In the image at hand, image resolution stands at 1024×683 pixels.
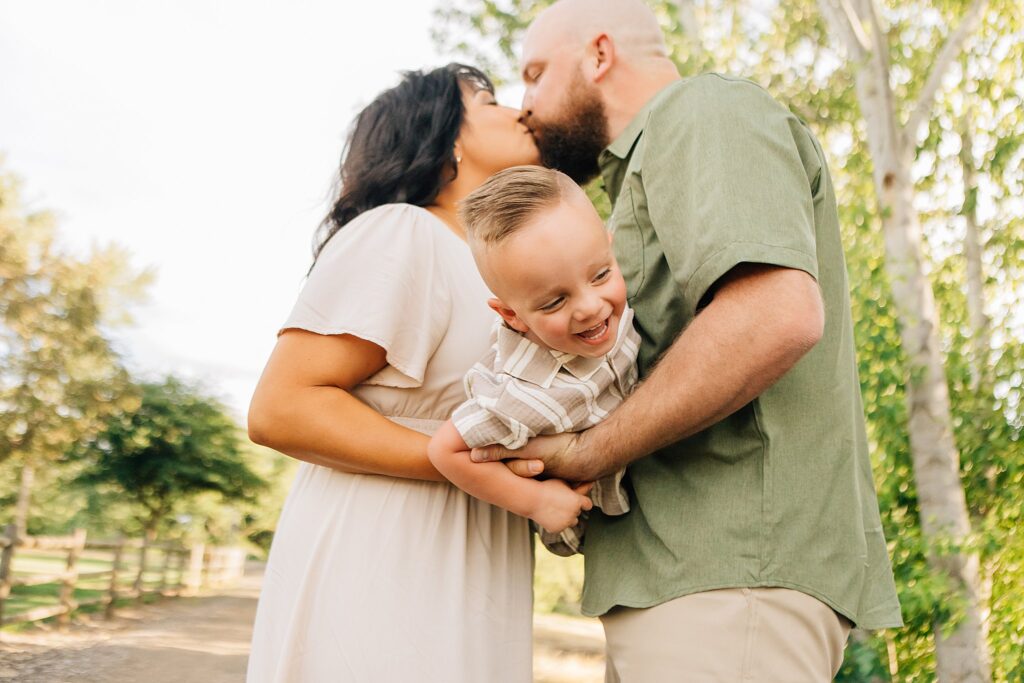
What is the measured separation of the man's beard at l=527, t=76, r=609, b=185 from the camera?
2.25 meters

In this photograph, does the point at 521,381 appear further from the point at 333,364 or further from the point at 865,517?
the point at 865,517

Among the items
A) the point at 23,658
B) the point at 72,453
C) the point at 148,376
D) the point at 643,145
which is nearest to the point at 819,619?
the point at 643,145

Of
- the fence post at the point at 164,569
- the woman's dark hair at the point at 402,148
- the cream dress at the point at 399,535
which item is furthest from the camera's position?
the fence post at the point at 164,569

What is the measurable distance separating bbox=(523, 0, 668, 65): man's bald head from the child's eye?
0.96m

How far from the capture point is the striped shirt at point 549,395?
5.43ft

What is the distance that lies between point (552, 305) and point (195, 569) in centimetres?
2568

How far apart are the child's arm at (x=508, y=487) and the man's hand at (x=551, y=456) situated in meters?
0.02

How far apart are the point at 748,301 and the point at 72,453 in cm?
2328

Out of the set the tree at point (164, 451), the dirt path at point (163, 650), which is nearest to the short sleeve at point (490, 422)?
the dirt path at point (163, 650)

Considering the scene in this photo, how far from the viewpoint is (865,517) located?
67.9 inches

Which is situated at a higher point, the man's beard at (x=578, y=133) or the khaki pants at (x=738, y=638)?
the man's beard at (x=578, y=133)

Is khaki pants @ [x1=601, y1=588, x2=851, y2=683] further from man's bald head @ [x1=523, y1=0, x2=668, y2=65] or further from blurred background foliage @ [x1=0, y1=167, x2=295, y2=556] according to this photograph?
blurred background foliage @ [x1=0, y1=167, x2=295, y2=556]

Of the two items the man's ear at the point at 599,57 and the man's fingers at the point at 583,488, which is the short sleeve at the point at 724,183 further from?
the man's ear at the point at 599,57

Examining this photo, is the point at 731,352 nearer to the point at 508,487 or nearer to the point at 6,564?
the point at 508,487
